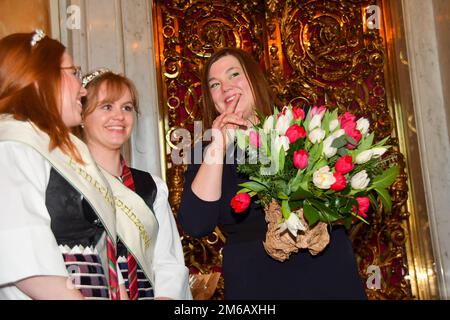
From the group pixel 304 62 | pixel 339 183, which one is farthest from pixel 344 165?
pixel 304 62

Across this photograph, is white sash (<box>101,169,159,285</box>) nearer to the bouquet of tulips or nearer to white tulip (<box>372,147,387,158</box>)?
the bouquet of tulips

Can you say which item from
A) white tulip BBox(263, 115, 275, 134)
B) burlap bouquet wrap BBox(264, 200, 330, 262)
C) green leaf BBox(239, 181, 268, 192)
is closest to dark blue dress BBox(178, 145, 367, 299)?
burlap bouquet wrap BBox(264, 200, 330, 262)

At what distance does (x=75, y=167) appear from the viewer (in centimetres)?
215

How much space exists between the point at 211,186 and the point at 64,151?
0.62 m

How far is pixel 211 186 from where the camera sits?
2.56 metres

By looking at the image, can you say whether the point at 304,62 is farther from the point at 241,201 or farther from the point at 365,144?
the point at 241,201

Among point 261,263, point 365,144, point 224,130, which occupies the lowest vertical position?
point 261,263

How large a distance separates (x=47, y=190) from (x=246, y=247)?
82 cm

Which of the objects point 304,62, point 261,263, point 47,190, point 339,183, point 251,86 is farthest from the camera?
point 304,62

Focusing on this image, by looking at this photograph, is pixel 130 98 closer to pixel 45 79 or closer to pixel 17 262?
pixel 45 79

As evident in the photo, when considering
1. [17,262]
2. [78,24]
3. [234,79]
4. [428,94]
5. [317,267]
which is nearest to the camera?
[17,262]

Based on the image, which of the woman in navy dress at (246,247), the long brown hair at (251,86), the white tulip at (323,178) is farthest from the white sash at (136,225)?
the white tulip at (323,178)

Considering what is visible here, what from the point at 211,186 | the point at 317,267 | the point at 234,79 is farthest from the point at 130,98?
the point at 317,267

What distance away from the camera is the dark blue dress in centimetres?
250
